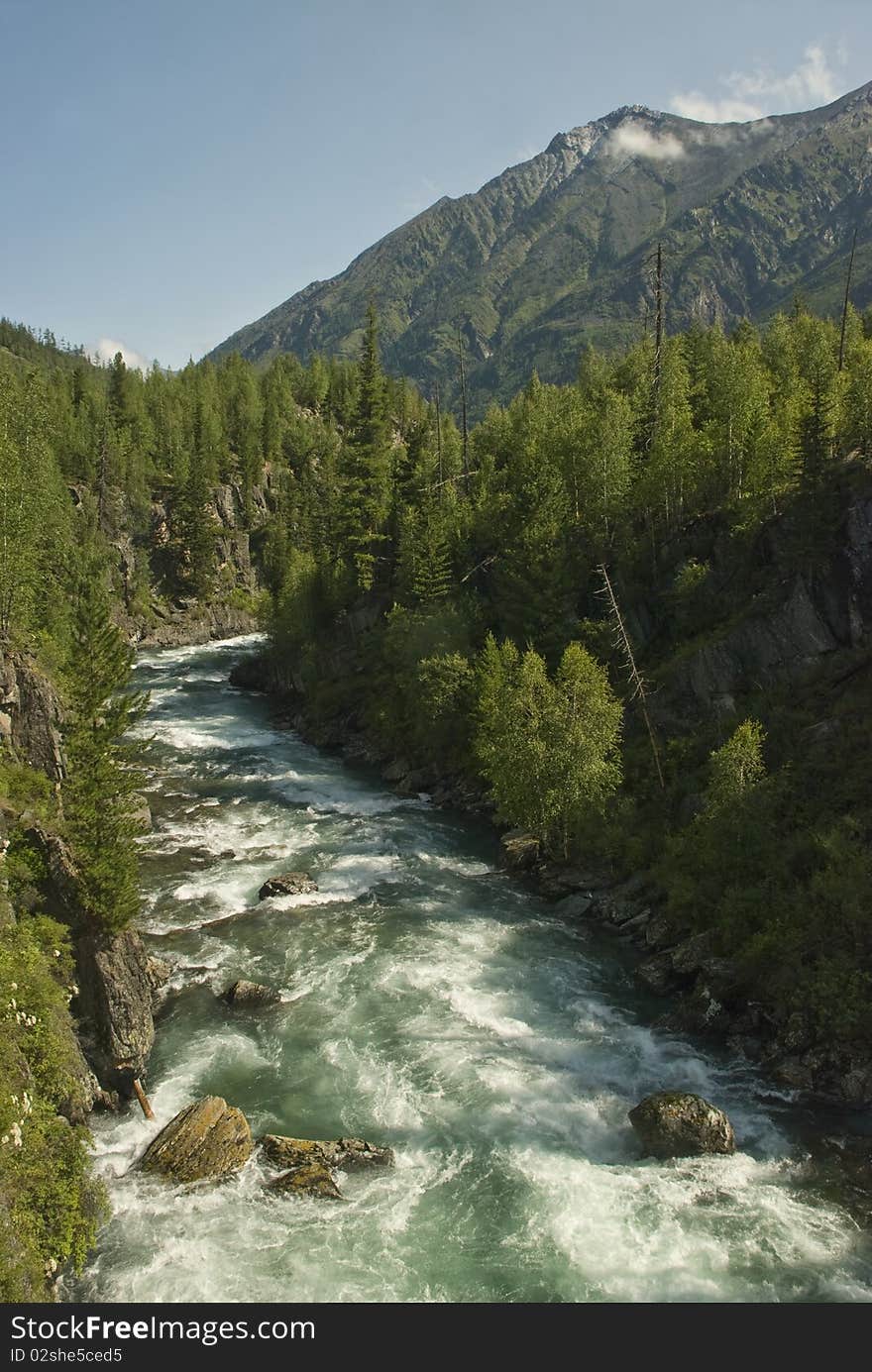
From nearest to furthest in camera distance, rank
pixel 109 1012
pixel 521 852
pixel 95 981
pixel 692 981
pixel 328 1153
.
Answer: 1. pixel 328 1153
2. pixel 109 1012
3. pixel 95 981
4. pixel 692 981
5. pixel 521 852

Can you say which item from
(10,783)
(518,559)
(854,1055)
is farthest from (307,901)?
(518,559)

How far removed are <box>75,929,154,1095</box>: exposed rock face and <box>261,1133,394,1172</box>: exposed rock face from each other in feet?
19.0

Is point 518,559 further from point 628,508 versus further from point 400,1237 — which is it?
point 400,1237

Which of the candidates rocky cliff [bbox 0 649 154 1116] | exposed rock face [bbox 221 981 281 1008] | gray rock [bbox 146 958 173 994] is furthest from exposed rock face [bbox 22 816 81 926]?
exposed rock face [bbox 221 981 281 1008]

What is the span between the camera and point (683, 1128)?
2447cm

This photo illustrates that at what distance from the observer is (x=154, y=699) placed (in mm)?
87438

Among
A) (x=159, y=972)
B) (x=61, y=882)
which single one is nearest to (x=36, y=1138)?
(x=61, y=882)

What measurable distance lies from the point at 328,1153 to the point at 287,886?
725 inches

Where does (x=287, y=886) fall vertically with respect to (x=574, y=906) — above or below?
above

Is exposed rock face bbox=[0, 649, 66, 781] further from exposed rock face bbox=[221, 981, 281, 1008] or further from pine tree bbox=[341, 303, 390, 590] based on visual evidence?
pine tree bbox=[341, 303, 390, 590]

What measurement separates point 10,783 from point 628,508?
45129 millimetres

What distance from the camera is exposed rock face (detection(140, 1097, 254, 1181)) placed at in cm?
2353

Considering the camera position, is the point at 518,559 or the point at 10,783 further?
the point at 518,559

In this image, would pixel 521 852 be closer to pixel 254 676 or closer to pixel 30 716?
pixel 30 716
